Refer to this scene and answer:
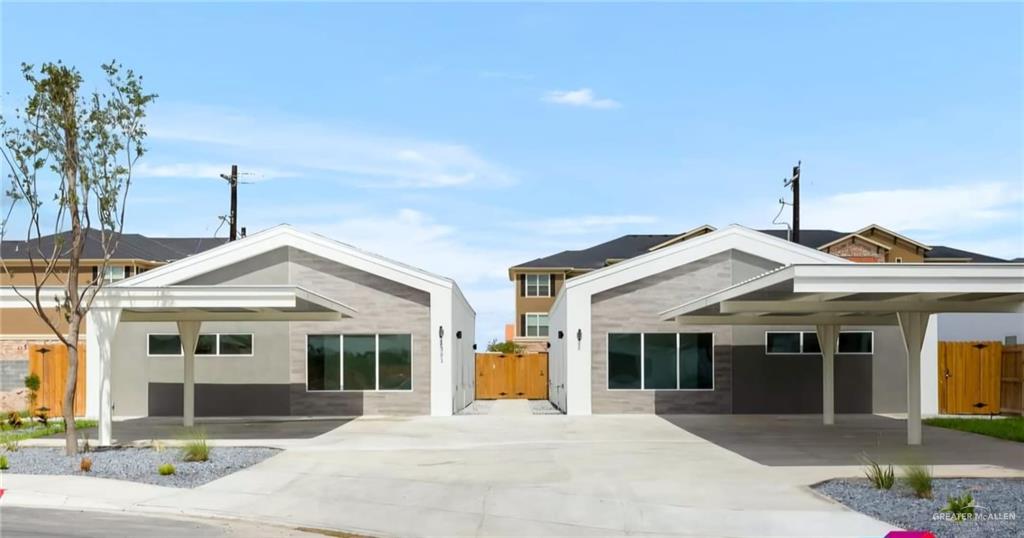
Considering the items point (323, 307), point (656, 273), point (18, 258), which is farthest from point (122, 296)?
point (18, 258)

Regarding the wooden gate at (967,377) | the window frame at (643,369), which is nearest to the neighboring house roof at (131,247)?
the window frame at (643,369)

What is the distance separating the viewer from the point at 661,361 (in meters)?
29.2

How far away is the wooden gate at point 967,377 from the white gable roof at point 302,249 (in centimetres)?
1433

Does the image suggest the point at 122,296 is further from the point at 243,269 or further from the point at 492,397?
the point at 492,397

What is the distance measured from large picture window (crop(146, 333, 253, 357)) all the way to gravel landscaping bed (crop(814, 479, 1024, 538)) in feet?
62.9

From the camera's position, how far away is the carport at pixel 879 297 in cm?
1592

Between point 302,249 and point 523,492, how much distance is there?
1659cm

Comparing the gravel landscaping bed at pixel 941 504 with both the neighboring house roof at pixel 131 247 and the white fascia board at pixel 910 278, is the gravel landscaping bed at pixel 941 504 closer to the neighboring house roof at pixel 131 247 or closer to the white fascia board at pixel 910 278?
the white fascia board at pixel 910 278

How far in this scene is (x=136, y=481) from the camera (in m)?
15.0

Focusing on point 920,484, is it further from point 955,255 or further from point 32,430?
point 955,255

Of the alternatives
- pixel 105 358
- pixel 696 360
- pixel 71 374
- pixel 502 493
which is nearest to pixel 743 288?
pixel 502 493

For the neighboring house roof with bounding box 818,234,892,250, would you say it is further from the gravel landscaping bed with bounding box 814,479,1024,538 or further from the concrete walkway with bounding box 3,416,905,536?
the gravel landscaping bed with bounding box 814,479,1024,538

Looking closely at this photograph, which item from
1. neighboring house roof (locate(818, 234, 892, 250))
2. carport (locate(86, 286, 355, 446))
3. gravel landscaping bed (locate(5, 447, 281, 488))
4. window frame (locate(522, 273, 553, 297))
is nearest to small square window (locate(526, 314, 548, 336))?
window frame (locate(522, 273, 553, 297))

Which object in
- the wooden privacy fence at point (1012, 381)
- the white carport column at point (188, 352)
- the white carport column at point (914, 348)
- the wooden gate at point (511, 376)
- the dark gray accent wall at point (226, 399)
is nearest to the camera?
the white carport column at point (914, 348)
